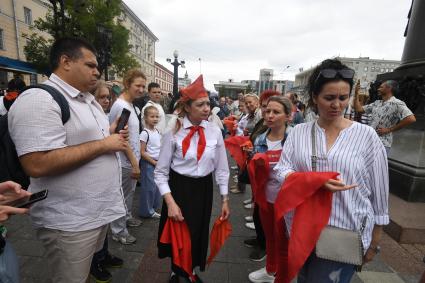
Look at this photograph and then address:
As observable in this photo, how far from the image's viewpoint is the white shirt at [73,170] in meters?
1.42

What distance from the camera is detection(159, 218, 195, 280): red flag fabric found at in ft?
7.39

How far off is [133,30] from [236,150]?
2588 inches

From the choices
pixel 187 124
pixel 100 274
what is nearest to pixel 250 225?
pixel 100 274

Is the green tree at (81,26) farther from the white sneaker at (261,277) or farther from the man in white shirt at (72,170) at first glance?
the white sneaker at (261,277)

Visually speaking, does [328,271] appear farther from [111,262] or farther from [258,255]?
[111,262]

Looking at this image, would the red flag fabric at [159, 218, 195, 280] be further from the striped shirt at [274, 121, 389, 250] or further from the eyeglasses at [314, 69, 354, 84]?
the eyeglasses at [314, 69, 354, 84]

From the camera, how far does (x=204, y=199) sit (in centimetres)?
242

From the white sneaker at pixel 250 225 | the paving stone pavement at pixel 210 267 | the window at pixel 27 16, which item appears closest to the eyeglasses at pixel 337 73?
the paving stone pavement at pixel 210 267

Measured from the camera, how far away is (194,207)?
2.36 metres

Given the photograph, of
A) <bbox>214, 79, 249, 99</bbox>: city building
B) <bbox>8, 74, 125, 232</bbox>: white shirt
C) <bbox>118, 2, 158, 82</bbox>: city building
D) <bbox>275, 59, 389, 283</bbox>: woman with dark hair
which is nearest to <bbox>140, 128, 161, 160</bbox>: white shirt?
<bbox>8, 74, 125, 232</bbox>: white shirt

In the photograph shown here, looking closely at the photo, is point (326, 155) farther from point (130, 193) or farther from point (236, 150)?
point (130, 193)

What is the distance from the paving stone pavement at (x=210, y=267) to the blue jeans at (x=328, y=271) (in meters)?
1.33

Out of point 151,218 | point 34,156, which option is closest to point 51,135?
point 34,156

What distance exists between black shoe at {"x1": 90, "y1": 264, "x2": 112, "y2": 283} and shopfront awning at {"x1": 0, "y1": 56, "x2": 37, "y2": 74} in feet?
62.2
